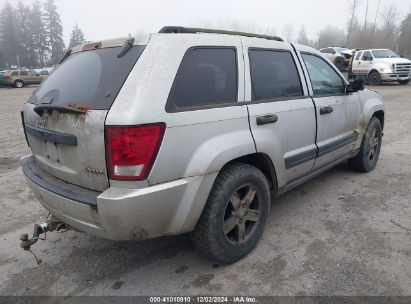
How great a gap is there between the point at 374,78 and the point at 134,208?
1968 centimetres

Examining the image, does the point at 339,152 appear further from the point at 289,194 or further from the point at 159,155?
the point at 159,155

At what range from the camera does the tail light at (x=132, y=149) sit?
2.12m

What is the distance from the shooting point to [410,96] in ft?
47.2

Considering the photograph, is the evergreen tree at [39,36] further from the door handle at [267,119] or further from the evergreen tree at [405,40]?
the door handle at [267,119]

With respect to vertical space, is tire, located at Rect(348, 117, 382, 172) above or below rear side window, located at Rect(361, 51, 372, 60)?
below

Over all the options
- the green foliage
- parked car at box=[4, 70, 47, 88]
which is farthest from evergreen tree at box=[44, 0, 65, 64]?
parked car at box=[4, 70, 47, 88]

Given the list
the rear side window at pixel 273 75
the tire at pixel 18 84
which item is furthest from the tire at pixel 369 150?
the tire at pixel 18 84

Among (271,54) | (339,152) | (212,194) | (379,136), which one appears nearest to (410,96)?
(379,136)

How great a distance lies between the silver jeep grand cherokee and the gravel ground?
27 centimetres

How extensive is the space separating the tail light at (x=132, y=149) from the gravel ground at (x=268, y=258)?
3.21 feet

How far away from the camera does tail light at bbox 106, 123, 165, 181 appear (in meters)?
2.12

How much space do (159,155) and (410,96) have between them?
15.3 metres

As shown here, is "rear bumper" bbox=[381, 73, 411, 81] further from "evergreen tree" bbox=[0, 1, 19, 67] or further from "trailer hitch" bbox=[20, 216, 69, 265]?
"evergreen tree" bbox=[0, 1, 19, 67]

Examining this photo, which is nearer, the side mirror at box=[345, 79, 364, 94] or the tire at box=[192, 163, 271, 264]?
the tire at box=[192, 163, 271, 264]
